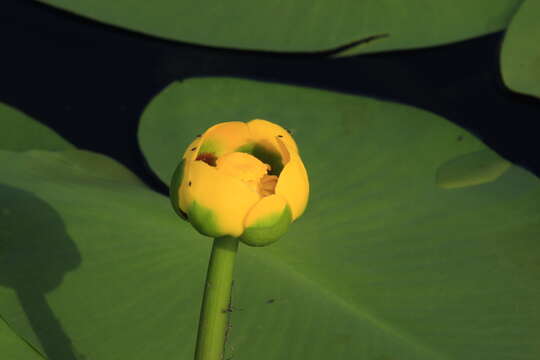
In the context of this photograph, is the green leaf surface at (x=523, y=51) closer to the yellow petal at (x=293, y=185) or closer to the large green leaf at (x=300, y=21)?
the large green leaf at (x=300, y=21)

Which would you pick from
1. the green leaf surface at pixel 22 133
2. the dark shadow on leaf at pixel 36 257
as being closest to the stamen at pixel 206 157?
the dark shadow on leaf at pixel 36 257

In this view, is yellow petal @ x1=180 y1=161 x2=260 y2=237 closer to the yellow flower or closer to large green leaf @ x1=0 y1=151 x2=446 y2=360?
the yellow flower

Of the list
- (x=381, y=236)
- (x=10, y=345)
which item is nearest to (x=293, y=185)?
(x=10, y=345)

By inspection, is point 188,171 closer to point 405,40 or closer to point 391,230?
point 391,230

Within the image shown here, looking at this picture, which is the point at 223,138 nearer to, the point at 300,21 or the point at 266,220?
the point at 266,220

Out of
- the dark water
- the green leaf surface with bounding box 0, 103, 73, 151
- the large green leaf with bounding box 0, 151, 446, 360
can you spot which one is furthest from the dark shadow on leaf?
the dark water

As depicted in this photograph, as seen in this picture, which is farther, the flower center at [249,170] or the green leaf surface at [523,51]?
the green leaf surface at [523,51]

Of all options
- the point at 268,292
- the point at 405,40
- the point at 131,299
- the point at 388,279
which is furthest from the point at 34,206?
the point at 405,40
